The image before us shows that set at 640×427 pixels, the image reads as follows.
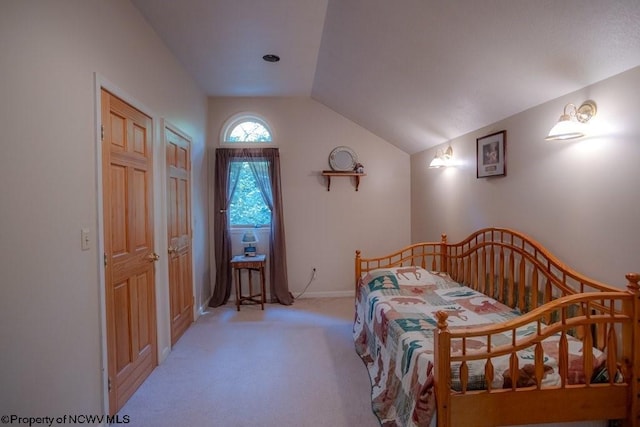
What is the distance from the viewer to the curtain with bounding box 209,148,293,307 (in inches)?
173

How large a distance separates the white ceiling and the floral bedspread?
148 cm

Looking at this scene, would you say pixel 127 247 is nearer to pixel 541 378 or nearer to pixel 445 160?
pixel 541 378

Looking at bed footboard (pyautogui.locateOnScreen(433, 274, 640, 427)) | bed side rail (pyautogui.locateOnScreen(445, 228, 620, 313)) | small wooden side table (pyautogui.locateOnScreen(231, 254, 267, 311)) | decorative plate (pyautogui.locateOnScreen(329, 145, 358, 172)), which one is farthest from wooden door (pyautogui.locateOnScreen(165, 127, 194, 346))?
bed side rail (pyautogui.locateOnScreen(445, 228, 620, 313))

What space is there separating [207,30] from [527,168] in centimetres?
275

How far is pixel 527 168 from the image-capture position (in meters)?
2.41

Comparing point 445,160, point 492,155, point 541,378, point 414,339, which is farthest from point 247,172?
point 541,378

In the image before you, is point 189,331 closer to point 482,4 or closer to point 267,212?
point 267,212

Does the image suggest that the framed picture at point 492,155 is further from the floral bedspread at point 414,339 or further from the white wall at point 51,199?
the white wall at point 51,199

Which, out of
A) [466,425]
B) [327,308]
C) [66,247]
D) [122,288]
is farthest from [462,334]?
[327,308]

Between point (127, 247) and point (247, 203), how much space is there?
7.63 ft

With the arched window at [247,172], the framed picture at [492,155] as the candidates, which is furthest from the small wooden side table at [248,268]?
the framed picture at [492,155]

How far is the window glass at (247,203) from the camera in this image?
177 inches

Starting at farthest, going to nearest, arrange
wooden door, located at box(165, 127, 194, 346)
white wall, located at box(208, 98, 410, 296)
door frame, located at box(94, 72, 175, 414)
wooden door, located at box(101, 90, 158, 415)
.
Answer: white wall, located at box(208, 98, 410, 296), wooden door, located at box(165, 127, 194, 346), door frame, located at box(94, 72, 175, 414), wooden door, located at box(101, 90, 158, 415)

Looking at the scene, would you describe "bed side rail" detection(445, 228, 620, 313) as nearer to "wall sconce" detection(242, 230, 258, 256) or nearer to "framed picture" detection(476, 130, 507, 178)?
"framed picture" detection(476, 130, 507, 178)
